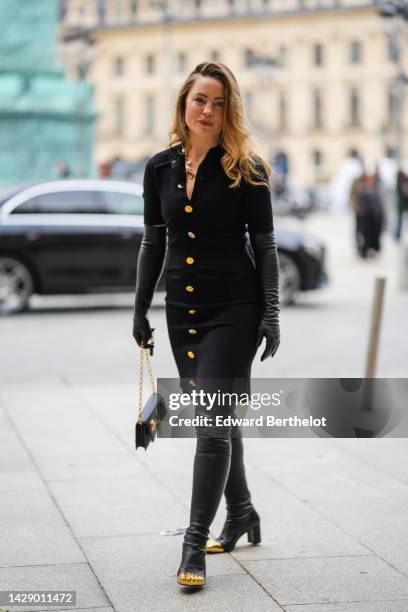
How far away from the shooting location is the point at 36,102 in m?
26.2

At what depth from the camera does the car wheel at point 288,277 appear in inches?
637

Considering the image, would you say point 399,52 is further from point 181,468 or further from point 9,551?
point 9,551

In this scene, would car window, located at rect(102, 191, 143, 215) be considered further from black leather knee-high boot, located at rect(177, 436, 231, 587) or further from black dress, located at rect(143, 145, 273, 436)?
black leather knee-high boot, located at rect(177, 436, 231, 587)

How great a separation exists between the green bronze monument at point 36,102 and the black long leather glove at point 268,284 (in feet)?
69.9

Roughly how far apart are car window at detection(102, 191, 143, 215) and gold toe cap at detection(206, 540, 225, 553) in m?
10.8

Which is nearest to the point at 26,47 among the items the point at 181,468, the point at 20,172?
the point at 20,172

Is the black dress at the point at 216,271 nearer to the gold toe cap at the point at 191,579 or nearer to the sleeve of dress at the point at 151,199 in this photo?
the sleeve of dress at the point at 151,199

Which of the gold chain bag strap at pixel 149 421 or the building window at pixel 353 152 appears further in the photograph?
the building window at pixel 353 152

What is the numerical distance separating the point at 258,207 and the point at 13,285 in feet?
35.2

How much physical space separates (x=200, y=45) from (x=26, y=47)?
98.3 m

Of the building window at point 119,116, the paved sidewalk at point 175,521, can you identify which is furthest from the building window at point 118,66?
the paved sidewalk at point 175,521

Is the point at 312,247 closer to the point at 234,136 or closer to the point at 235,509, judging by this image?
the point at 235,509

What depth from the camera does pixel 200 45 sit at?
123375mm

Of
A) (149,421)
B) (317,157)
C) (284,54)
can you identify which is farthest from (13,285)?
(317,157)
